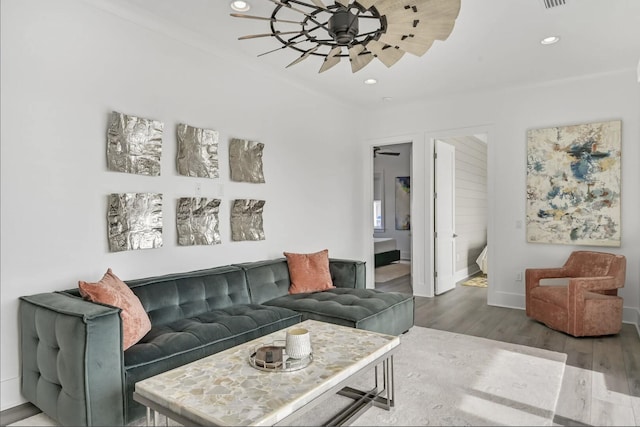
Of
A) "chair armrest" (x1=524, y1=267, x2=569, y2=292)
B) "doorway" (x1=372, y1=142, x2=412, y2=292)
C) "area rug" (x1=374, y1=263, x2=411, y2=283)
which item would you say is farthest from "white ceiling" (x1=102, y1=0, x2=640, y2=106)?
"doorway" (x1=372, y1=142, x2=412, y2=292)

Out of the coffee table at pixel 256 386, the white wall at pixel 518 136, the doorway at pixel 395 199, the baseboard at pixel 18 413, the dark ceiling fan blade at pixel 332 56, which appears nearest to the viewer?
the coffee table at pixel 256 386

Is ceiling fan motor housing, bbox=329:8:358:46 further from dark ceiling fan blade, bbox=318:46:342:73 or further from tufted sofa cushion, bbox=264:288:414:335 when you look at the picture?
tufted sofa cushion, bbox=264:288:414:335

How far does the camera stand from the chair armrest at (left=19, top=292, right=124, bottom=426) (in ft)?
6.61

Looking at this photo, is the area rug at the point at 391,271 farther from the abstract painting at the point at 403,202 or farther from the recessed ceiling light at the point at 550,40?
the recessed ceiling light at the point at 550,40

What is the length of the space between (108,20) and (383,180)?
27.0 feet

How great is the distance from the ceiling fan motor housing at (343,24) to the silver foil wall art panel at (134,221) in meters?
1.96

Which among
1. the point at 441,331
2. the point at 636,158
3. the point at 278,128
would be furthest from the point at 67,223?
the point at 636,158

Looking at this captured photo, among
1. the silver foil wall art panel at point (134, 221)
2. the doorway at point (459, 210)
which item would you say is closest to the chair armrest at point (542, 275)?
the doorway at point (459, 210)

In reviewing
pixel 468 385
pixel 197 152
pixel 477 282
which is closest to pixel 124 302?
pixel 197 152

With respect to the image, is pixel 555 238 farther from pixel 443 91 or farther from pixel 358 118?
pixel 358 118

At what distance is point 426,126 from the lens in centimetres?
561

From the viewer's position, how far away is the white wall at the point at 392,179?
10.1 m

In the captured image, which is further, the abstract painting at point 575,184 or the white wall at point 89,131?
the abstract painting at point 575,184

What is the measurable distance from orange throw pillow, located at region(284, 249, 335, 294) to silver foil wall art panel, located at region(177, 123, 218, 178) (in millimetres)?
1179
